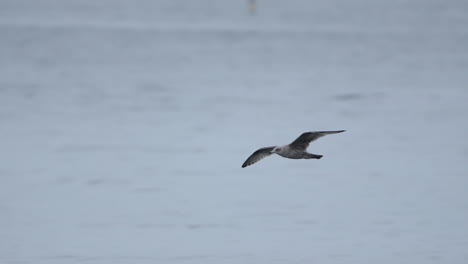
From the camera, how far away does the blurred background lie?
12188 mm

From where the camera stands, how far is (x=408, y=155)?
60.4 ft

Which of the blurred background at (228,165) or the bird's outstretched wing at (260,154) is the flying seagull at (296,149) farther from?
the blurred background at (228,165)

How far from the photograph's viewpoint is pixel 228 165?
58.1 feet

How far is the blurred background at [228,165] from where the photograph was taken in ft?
40.0

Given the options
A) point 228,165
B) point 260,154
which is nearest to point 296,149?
point 260,154

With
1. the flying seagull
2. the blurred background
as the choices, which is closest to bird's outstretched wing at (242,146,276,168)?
the flying seagull

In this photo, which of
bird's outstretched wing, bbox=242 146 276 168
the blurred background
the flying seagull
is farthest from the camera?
the blurred background

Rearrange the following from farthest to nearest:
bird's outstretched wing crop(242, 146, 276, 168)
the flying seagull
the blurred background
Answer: the blurred background
bird's outstretched wing crop(242, 146, 276, 168)
the flying seagull

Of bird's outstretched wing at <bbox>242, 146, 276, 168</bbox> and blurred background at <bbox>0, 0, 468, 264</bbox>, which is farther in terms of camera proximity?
blurred background at <bbox>0, 0, 468, 264</bbox>

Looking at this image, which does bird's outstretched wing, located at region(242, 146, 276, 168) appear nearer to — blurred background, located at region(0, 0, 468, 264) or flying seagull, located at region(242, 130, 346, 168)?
flying seagull, located at region(242, 130, 346, 168)

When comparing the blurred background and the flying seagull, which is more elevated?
the flying seagull

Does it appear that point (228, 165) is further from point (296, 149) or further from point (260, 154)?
point (296, 149)

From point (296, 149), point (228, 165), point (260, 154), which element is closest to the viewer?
point (296, 149)

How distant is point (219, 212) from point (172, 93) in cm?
1836
